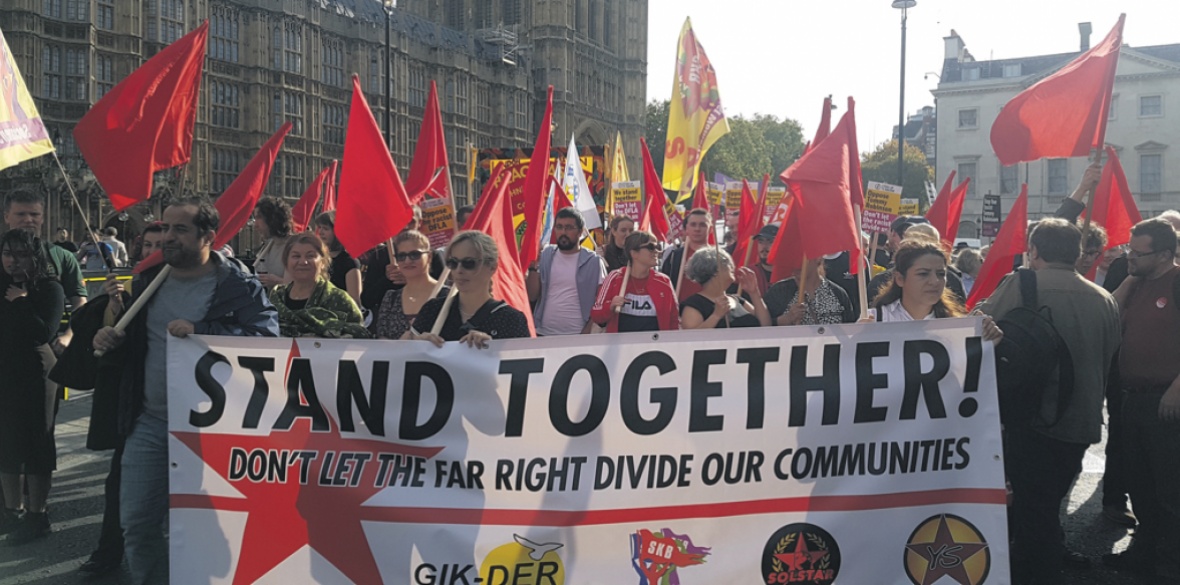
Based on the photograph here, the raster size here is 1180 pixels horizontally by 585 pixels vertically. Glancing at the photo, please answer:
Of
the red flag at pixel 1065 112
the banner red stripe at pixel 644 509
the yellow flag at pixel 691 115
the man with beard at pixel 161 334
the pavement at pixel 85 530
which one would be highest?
the yellow flag at pixel 691 115

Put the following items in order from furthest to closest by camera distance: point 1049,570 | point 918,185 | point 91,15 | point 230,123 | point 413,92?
point 918,185
point 413,92
point 230,123
point 91,15
point 1049,570

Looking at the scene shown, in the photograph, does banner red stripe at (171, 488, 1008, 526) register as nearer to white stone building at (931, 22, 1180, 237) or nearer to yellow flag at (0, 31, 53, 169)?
yellow flag at (0, 31, 53, 169)

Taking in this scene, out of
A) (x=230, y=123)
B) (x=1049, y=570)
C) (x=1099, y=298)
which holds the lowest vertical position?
(x=1049, y=570)

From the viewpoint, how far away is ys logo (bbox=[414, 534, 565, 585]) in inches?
160

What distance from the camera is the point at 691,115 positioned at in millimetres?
11609

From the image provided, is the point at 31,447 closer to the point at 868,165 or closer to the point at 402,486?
the point at 402,486

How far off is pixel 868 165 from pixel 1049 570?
8008 centimetres

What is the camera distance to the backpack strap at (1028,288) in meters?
4.98

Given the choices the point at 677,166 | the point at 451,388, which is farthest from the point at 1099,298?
the point at 677,166

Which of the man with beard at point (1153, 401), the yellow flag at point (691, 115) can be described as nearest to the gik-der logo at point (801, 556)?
the man with beard at point (1153, 401)

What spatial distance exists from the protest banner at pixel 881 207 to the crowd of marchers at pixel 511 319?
3461 mm

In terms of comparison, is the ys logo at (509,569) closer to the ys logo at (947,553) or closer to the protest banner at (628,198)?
the ys logo at (947,553)

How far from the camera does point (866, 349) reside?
4.38 meters

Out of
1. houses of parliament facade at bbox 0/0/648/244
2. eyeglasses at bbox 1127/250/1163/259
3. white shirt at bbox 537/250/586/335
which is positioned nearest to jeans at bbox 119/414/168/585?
white shirt at bbox 537/250/586/335
